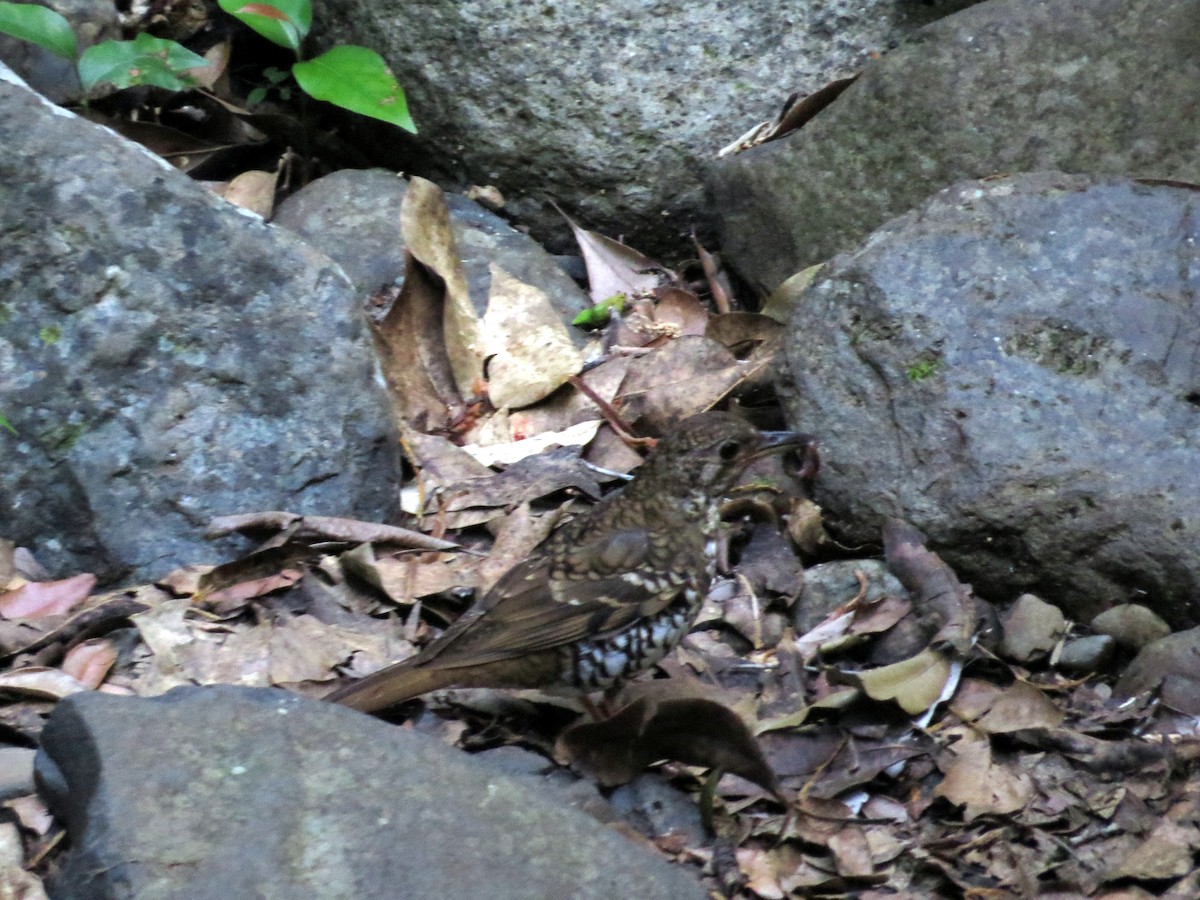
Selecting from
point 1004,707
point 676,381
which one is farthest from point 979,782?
point 676,381

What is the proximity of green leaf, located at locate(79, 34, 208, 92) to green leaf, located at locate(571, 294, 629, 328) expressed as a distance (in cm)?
203

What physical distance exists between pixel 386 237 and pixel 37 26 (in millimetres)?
1683

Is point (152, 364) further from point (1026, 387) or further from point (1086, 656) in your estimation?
point (1086, 656)

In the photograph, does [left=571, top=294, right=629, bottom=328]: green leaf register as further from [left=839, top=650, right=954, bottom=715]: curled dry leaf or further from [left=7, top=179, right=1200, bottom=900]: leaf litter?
[left=839, top=650, right=954, bottom=715]: curled dry leaf

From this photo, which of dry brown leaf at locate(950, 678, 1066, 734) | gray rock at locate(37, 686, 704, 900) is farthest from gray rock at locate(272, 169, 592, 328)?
gray rock at locate(37, 686, 704, 900)

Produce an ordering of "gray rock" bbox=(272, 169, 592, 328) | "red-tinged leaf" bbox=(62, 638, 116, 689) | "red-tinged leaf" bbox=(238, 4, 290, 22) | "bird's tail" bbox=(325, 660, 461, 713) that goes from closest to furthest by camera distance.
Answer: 1. "bird's tail" bbox=(325, 660, 461, 713)
2. "red-tinged leaf" bbox=(62, 638, 116, 689)
3. "red-tinged leaf" bbox=(238, 4, 290, 22)
4. "gray rock" bbox=(272, 169, 592, 328)

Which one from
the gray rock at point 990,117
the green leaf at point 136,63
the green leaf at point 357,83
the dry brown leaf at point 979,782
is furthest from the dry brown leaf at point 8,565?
the gray rock at point 990,117

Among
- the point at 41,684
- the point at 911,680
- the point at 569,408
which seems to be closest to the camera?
the point at 41,684

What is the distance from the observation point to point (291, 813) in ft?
12.1

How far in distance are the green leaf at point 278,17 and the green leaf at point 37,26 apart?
71 centimetres

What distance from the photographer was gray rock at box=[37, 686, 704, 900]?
352cm

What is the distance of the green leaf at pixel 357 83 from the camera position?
6.71 meters

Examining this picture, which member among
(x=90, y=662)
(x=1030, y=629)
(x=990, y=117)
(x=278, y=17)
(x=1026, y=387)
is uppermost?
(x=278, y=17)

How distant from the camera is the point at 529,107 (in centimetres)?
726
